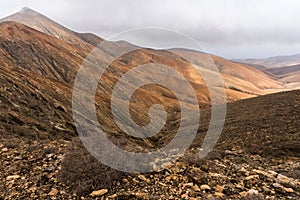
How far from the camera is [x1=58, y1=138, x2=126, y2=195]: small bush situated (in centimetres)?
720

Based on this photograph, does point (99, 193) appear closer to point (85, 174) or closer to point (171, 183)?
point (85, 174)

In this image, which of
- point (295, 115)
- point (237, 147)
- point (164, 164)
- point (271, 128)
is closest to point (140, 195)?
point (164, 164)

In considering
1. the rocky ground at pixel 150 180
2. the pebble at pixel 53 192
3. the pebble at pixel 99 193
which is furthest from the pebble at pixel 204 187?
the pebble at pixel 53 192

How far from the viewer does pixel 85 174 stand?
25.2 feet

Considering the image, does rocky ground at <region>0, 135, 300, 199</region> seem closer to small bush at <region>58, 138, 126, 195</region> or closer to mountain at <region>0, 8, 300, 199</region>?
mountain at <region>0, 8, 300, 199</region>

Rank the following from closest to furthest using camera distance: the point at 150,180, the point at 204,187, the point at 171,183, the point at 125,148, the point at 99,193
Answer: the point at 99,193 < the point at 204,187 < the point at 171,183 < the point at 150,180 < the point at 125,148

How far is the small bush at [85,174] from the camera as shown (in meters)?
7.20

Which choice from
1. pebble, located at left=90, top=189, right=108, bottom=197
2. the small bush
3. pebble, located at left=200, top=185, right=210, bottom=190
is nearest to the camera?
pebble, located at left=90, top=189, right=108, bottom=197

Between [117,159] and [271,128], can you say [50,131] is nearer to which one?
[117,159]

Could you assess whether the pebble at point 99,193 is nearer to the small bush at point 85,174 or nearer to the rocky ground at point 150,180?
the rocky ground at point 150,180

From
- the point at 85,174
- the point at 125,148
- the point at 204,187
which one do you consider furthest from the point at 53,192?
the point at 204,187

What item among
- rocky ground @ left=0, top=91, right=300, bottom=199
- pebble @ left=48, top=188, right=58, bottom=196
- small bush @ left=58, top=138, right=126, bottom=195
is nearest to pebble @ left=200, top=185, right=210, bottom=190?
rocky ground @ left=0, top=91, right=300, bottom=199

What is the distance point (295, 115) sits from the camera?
1110 inches

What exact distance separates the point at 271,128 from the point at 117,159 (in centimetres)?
2140
